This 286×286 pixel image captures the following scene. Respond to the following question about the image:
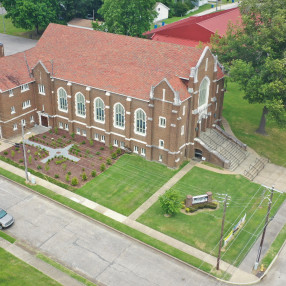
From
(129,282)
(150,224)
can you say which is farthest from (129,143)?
(129,282)

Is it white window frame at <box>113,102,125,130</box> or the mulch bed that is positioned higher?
white window frame at <box>113,102,125,130</box>

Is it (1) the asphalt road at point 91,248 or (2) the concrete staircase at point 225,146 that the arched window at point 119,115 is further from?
(1) the asphalt road at point 91,248

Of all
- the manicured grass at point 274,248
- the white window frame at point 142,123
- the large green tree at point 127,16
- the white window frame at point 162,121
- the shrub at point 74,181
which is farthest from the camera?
the large green tree at point 127,16

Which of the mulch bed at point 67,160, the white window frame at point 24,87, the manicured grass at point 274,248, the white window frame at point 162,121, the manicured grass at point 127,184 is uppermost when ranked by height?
the white window frame at point 24,87

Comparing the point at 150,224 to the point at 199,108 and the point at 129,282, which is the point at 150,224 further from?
the point at 199,108

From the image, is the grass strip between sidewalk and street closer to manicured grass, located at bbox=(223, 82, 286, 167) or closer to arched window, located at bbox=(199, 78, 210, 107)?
arched window, located at bbox=(199, 78, 210, 107)

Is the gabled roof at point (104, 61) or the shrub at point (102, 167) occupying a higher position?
the gabled roof at point (104, 61)

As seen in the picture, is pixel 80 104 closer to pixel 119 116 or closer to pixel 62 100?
pixel 62 100

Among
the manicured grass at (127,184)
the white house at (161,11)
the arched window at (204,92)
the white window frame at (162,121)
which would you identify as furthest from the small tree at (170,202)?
the white house at (161,11)

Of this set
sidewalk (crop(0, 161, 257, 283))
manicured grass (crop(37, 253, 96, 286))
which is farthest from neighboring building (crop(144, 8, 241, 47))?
manicured grass (crop(37, 253, 96, 286))
